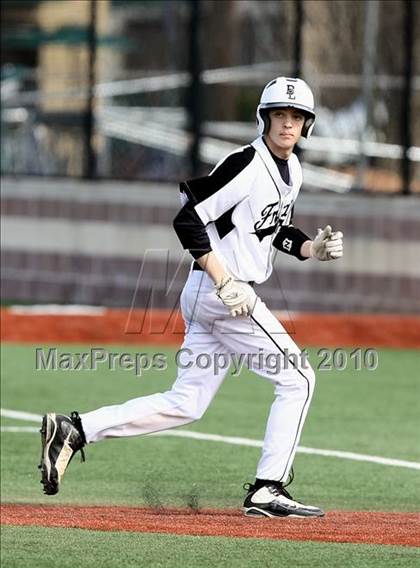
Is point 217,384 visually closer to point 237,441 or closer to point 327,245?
point 327,245

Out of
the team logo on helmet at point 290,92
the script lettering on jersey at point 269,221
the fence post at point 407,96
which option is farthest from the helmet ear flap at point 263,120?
the fence post at point 407,96

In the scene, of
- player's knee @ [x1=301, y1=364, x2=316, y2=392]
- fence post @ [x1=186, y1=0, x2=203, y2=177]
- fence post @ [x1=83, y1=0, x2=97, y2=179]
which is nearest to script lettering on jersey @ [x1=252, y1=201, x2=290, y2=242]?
player's knee @ [x1=301, y1=364, x2=316, y2=392]

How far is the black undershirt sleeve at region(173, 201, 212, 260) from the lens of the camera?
26.9ft

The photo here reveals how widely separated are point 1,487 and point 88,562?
2879mm

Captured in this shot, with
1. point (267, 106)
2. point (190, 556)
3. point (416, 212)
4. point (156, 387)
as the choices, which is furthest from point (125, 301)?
point (190, 556)

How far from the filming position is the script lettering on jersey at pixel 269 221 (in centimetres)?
841

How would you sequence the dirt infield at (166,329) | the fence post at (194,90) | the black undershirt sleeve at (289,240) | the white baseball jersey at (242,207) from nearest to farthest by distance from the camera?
the white baseball jersey at (242,207), the black undershirt sleeve at (289,240), the dirt infield at (166,329), the fence post at (194,90)

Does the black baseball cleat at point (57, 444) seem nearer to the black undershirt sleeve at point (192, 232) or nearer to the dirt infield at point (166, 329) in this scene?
the black undershirt sleeve at point (192, 232)

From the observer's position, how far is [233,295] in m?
8.16

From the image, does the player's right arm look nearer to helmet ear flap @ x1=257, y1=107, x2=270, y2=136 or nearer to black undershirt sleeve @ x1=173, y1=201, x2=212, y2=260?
black undershirt sleeve @ x1=173, y1=201, x2=212, y2=260

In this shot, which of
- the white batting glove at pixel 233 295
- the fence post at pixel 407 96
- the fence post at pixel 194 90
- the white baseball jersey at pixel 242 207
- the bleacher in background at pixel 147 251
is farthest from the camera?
the fence post at pixel 194 90

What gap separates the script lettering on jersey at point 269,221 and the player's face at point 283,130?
0.91 feet

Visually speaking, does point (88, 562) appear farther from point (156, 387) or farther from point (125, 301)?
point (125, 301)

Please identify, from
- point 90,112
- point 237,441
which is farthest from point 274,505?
point 90,112
